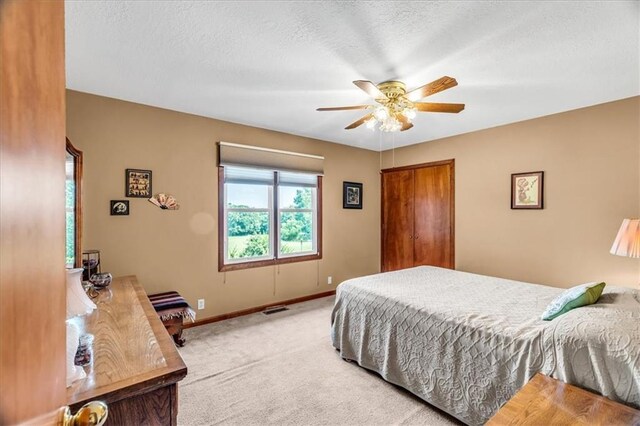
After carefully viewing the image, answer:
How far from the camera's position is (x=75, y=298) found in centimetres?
139

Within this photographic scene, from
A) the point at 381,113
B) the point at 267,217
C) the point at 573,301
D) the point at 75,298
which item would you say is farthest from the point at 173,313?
the point at 573,301

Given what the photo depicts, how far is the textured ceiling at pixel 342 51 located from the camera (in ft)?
5.63

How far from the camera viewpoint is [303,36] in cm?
194

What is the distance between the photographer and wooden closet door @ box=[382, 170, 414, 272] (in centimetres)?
500

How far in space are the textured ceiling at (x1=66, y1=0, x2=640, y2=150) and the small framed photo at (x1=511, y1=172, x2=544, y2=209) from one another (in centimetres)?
84

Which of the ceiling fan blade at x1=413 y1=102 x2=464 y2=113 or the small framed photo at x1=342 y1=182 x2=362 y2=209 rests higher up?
the ceiling fan blade at x1=413 y1=102 x2=464 y2=113

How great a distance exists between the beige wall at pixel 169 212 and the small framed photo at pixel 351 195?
780 mm

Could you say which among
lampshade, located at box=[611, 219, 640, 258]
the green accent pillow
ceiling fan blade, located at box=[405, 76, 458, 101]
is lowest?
the green accent pillow

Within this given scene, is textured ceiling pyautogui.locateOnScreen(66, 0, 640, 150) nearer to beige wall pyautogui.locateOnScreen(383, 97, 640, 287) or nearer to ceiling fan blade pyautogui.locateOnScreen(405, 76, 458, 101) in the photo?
ceiling fan blade pyautogui.locateOnScreen(405, 76, 458, 101)

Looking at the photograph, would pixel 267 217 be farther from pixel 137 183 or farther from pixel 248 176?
pixel 137 183

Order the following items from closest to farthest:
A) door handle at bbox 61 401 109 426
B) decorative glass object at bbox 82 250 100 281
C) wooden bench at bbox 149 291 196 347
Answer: door handle at bbox 61 401 109 426, decorative glass object at bbox 82 250 100 281, wooden bench at bbox 149 291 196 347

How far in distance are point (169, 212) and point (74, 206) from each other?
89cm

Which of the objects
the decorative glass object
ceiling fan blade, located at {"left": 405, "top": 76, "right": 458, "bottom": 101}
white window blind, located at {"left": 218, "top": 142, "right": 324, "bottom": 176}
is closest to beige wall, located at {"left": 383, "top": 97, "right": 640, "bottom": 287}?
white window blind, located at {"left": 218, "top": 142, "right": 324, "bottom": 176}

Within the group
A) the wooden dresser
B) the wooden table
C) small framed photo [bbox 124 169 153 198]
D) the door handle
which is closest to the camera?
the door handle
